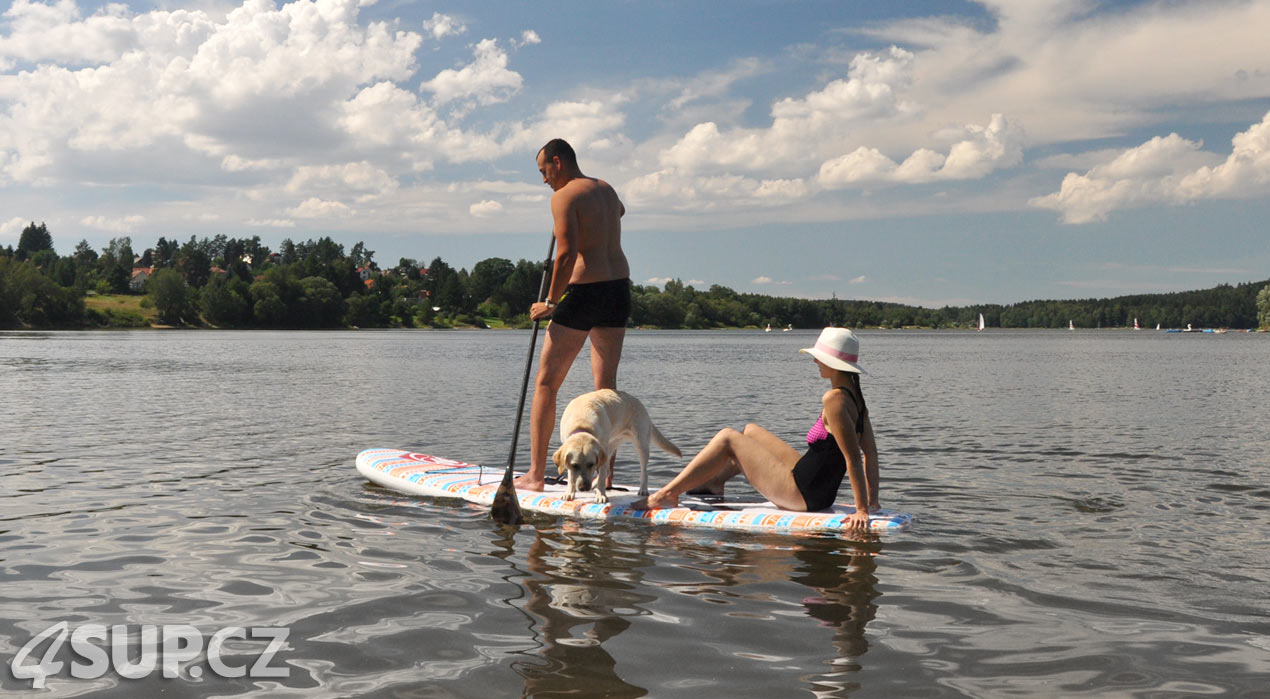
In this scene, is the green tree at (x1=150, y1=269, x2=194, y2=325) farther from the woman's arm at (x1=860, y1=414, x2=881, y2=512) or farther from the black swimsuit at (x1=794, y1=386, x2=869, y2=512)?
the woman's arm at (x1=860, y1=414, x2=881, y2=512)

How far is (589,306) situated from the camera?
366 inches

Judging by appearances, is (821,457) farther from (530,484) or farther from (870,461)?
(530,484)

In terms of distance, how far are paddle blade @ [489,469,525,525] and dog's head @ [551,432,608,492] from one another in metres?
0.53

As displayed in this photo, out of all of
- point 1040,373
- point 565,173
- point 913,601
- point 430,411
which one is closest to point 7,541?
point 565,173

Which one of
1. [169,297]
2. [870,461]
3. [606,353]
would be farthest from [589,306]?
[169,297]

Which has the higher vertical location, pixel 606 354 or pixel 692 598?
pixel 606 354

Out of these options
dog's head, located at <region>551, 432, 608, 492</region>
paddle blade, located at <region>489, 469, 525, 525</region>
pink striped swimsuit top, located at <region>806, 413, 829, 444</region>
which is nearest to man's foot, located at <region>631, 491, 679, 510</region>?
dog's head, located at <region>551, 432, 608, 492</region>

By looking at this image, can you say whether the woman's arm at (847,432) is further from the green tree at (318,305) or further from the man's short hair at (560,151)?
the green tree at (318,305)

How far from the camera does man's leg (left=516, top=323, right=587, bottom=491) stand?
9352 millimetres

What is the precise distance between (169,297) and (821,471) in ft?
494

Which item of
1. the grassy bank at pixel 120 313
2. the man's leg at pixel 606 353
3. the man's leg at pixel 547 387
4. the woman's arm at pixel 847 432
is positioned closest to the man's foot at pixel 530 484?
the man's leg at pixel 547 387

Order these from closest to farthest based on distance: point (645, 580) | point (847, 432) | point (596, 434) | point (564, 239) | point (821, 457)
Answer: point (645, 580) → point (847, 432) → point (821, 457) → point (596, 434) → point (564, 239)

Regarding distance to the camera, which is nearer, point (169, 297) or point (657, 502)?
point (657, 502)

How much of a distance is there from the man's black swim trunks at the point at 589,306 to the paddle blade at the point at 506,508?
1.77m
